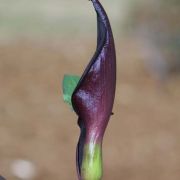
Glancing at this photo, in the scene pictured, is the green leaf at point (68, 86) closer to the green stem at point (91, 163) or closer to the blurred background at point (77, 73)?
the green stem at point (91, 163)

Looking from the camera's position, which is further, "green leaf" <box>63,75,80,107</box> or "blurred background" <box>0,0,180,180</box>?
"blurred background" <box>0,0,180,180</box>

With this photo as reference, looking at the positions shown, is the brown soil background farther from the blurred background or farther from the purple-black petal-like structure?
the purple-black petal-like structure

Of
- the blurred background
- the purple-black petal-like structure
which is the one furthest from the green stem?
the blurred background

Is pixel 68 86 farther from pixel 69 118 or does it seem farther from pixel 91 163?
pixel 69 118

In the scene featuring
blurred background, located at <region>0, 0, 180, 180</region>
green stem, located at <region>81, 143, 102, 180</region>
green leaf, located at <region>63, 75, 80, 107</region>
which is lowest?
blurred background, located at <region>0, 0, 180, 180</region>

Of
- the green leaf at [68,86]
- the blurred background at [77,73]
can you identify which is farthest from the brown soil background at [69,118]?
the green leaf at [68,86]

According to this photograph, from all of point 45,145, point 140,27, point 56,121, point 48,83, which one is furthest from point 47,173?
point 140,27
